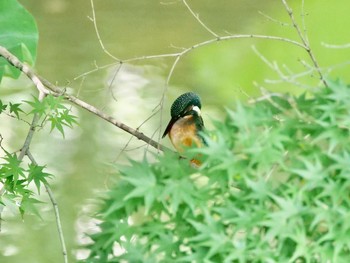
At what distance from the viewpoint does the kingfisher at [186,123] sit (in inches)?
64.6

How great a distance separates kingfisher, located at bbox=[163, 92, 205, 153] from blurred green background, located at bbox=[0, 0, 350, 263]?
1580 millimetres

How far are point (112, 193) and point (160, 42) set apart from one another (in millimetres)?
3815

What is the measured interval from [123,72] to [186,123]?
304 centimetres

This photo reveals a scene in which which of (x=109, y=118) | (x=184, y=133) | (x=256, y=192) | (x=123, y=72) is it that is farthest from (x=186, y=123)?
(x=123, y=72)

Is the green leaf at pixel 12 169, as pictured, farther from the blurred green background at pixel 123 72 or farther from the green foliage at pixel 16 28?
the blurred green background at pixel 123 72

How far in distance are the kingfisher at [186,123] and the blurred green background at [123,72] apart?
1.58m

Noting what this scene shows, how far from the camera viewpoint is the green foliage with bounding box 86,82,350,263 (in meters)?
1.16

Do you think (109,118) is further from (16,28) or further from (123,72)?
(123,72)

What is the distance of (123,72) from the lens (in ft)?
15.4

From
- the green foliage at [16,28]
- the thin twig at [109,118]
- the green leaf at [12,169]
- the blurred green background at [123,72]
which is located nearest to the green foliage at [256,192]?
the thin twig at [109,118]

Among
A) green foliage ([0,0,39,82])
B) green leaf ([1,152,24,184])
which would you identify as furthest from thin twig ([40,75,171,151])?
green foliage ([0,0,39,82])

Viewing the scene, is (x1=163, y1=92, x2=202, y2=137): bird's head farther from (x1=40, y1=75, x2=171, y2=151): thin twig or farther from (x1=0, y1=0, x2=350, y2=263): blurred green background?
(x1=0, y1=0, x2=350, y2=263): blurred green background

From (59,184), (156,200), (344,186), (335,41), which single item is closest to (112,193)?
(156,200)

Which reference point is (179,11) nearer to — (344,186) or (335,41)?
(335,41)
